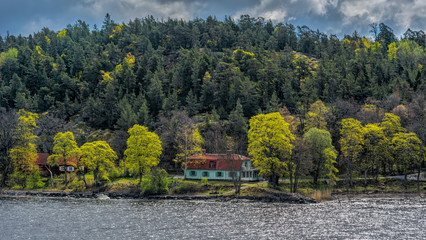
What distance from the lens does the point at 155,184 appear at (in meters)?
65.8

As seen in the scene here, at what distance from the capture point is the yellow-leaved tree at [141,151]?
70.7 meters

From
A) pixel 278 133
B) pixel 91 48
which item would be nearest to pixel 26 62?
pixel 91 48

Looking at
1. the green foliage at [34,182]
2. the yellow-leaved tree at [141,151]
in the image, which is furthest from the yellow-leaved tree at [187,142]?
the green foliage at [34,182]

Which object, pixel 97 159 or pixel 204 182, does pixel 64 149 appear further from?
pixel 204 182

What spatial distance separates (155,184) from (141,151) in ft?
27.9

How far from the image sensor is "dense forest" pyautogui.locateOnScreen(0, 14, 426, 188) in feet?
263

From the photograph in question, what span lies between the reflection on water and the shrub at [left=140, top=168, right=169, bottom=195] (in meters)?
5.85

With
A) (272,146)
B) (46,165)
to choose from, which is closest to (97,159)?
(46,165)

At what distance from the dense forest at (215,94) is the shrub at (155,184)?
51.2 ft

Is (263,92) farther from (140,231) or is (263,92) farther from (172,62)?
(140,231)

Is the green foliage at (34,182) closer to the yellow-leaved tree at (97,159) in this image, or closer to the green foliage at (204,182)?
the yellow-leaved tree at (97,159)

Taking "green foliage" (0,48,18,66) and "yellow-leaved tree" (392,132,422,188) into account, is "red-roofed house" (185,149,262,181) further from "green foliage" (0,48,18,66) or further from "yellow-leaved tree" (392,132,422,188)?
"green foliage" (0,48,18,66)

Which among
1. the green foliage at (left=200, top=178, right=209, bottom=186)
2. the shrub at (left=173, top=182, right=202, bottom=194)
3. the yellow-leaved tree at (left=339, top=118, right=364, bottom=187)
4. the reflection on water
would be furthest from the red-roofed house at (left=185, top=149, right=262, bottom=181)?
the yellow-leaved tree at (left=339, top=118, right=364, bottom=187)

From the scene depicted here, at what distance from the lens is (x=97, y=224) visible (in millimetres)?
42250
